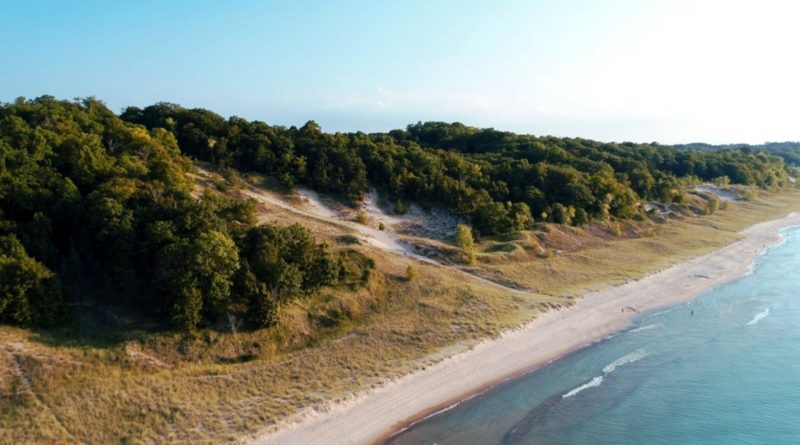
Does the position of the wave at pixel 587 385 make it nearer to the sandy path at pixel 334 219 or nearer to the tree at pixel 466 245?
the tree at pixel 466 245

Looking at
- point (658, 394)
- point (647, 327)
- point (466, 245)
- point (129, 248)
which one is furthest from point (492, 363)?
point (129, 248)

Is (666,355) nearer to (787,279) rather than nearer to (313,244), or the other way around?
(313,244)

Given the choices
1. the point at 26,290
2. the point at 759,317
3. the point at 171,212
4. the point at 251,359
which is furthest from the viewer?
the point at 759,317

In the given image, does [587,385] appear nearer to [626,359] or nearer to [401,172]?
[626,359]

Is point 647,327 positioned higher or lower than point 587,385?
higher

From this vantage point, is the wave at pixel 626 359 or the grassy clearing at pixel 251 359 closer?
the grassy clearing at pixel 251 359

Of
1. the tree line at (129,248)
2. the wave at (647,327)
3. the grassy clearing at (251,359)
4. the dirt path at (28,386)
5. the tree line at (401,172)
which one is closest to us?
the dirt path at (28,386)

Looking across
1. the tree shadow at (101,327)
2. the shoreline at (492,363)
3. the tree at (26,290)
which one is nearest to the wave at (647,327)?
the shoreline at (492,363)
